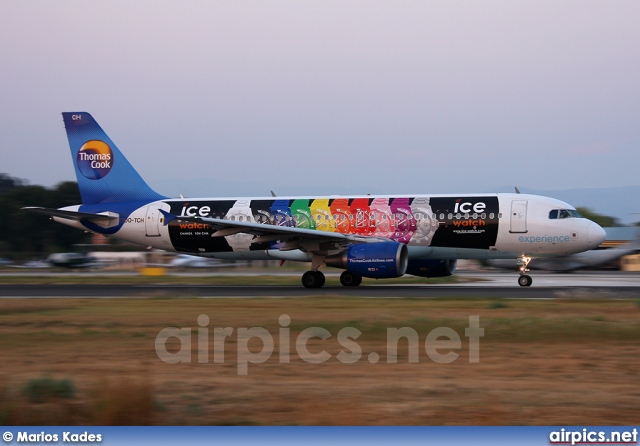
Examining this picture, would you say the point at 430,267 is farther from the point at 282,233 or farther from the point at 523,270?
the point at 282,233

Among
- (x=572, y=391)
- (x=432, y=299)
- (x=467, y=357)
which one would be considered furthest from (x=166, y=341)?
(x=432, y=299)

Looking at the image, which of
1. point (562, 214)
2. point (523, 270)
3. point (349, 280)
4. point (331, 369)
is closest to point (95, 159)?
point (349, 280)

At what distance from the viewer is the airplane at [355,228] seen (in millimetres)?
27625

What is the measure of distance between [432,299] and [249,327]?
8017 mm

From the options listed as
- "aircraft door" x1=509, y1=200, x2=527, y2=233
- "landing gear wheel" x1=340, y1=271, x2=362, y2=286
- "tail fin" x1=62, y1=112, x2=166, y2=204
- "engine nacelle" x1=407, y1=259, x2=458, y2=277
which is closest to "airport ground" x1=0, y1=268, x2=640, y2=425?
"aircraft door" x1=509, y1=200, x2=527, y2=233

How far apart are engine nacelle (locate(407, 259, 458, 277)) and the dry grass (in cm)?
944

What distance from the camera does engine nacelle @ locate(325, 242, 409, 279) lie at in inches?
1037

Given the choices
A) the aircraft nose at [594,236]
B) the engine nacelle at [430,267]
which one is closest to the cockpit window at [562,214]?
the aircraft nose at [594,236]

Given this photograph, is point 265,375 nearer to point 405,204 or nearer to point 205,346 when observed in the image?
point 205,346

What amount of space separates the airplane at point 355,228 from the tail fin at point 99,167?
0.41 ft

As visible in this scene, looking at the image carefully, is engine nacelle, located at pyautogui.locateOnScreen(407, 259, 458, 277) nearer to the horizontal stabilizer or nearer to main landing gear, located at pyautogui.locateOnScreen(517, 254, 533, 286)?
main landing gear, located at pyautogui.locateOnScreen(517, 254, 533, 286)

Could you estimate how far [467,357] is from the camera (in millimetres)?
12461

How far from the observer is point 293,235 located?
28094mm

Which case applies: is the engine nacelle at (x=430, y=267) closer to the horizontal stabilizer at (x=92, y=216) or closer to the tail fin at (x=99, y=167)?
the tail fin at (x=99, y=167)
